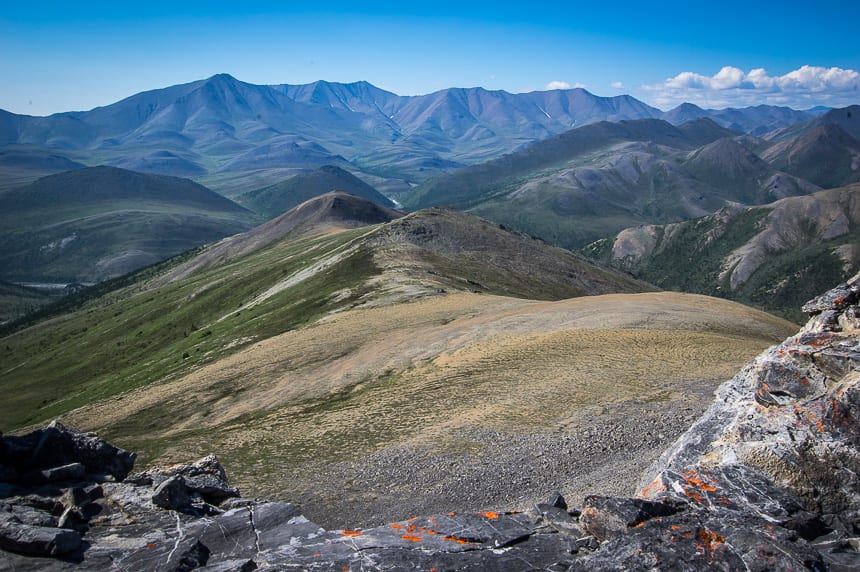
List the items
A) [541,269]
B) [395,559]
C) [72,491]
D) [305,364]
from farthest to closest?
[541,269] → [305,364] → [72,491] → [395,559]

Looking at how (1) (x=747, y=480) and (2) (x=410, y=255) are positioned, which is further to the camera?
(2) (x=410, y=255)

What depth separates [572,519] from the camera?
49.7ft

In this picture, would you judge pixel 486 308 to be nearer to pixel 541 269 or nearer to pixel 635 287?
pixel 541 269

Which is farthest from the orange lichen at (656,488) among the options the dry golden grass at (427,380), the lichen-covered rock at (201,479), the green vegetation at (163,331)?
the green vegetation at (163,331)

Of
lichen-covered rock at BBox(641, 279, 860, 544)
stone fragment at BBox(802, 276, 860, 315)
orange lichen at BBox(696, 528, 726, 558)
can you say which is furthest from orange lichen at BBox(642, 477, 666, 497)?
stone fragment at BBox(802, 276, 860, 315)

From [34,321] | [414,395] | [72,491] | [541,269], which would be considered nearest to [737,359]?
[414,395]

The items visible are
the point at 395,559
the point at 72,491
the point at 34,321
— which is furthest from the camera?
the point at 34,321

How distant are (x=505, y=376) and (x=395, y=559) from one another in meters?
26.4

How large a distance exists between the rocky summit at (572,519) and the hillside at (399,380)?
→ 7.53 metres

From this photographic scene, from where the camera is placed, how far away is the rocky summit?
1234 centimetres

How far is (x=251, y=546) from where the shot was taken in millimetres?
14914

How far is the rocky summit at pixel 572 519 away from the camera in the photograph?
12.3 metres

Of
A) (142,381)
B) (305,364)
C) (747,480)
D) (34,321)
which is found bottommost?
(34,321)

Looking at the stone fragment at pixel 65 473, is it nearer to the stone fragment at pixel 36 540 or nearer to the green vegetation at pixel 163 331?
the stone fragment at pixel 36 540
